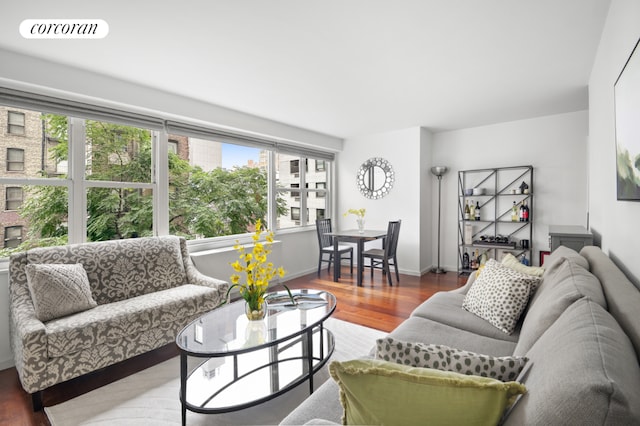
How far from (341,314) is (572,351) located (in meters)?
2.86

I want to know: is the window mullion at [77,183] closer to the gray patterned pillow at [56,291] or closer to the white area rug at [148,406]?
the gray patterned pillow at [56,291]

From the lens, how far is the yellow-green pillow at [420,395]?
28.9 inches

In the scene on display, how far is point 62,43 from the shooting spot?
93.0 inches

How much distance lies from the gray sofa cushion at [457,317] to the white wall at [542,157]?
3226mm

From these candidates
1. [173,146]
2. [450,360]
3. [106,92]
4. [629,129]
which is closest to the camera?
A: [450,360]

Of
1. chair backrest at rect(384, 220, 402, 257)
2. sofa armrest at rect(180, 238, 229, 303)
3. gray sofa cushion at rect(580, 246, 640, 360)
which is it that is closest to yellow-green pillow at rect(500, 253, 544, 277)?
gray sofa cushion at rect(580, 246, 640, 360)

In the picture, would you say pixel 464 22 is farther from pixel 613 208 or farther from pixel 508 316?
pixel 508 316

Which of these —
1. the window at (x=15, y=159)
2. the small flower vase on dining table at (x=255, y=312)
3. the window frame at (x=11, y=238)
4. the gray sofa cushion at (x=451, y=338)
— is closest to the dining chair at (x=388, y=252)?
the gray sofa cushion at (x=451, y=338)

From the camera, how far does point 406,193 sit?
5402 mm

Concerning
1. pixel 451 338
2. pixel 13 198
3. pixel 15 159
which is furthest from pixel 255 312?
pixel 15 159

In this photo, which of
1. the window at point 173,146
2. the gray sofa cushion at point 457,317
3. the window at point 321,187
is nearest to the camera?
the gray sofa cushion at point 457,317

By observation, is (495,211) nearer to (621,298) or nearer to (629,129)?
(629,129)

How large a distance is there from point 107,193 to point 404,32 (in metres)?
3.20

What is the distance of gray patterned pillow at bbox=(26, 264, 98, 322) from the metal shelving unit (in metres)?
4.88
